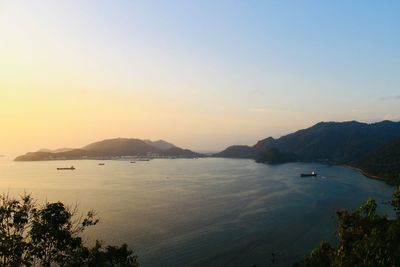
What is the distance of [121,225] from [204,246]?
16.4 metres

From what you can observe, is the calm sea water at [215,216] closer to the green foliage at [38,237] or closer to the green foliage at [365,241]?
the green foliage at [365,241]

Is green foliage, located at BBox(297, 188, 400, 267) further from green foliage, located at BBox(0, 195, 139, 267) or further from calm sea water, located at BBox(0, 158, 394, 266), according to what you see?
green foliage, located at BBox(0, 195, 139, 267)

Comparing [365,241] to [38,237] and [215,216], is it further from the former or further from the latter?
[215,216]

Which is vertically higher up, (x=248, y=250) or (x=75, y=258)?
(x=75, y=258)

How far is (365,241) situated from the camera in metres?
15.8

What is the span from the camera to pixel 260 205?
3024 inches

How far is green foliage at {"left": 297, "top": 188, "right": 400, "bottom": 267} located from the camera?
13828mm

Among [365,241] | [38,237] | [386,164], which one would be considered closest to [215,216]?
[365,241]

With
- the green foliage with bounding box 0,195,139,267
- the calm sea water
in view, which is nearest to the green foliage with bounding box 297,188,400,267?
the calm sea water

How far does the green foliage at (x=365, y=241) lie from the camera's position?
45.4ft

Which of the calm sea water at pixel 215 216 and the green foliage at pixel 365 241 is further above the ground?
the green foliage at pixel 365 241

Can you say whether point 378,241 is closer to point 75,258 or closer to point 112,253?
point 75,258

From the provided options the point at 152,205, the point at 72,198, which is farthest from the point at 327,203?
the point at 72,198

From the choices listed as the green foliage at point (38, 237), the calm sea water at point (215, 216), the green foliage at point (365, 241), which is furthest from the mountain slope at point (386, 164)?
the green foliage at point (38, 237)
